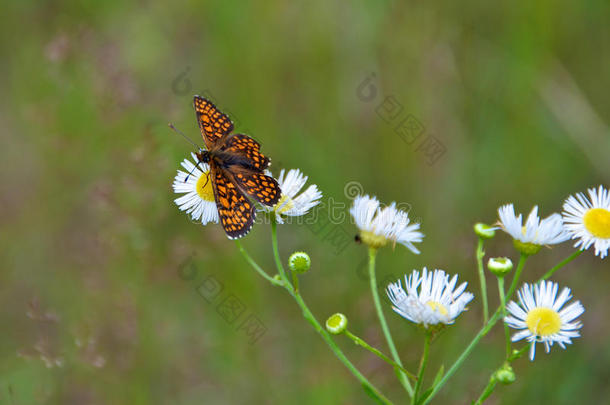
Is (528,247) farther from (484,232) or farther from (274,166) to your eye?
(274,166)

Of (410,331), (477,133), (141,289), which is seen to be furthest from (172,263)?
(477,133)

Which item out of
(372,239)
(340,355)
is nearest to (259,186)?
(372,239)

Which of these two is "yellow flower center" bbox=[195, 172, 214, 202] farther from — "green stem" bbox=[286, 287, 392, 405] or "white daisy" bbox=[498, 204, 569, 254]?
"white daisy" bbox=[498, 204, 569, 254]

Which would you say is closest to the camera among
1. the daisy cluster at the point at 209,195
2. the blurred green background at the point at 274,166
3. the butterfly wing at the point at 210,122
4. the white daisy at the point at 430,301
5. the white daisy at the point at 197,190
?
the white daisy at the point at 430,301

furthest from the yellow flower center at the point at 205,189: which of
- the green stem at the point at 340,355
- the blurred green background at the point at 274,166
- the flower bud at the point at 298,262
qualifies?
the green stem at the point at 340,355

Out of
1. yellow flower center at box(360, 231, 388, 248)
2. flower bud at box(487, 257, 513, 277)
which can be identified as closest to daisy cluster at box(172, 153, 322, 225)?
yellow flower center at box(360, 231, 388, 248)

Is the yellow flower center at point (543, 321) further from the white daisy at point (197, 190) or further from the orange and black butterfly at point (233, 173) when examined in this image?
the white daisy at point (197, 190)
